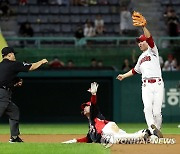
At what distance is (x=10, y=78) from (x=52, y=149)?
193cm

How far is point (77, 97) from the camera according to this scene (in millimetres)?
19969

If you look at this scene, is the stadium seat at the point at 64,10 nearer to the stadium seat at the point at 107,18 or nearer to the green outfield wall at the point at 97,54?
the stadium seat at the point at 107,18

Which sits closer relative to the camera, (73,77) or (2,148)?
(2,148)

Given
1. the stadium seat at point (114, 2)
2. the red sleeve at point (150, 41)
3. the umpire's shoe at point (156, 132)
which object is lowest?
the umpire's shoe at point (156, 132)

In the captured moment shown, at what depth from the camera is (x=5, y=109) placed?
40.0ft

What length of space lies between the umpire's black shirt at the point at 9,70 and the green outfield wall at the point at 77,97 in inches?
309

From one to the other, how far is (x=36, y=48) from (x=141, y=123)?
12.5ft

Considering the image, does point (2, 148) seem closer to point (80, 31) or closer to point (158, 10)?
point (80, 31)

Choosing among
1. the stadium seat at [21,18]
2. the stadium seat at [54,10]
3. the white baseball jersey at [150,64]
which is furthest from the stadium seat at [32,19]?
the white baseball jersey at [150,64]

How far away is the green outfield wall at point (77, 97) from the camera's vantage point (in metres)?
19.9

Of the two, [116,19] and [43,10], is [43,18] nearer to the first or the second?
[43,10]

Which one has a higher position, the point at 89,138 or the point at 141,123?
the point at 89,138

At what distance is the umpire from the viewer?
471 inches

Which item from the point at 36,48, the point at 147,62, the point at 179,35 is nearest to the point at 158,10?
the point at 179,35
